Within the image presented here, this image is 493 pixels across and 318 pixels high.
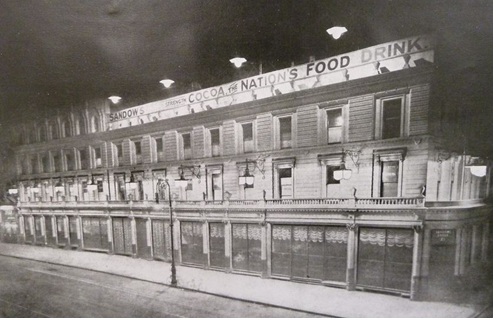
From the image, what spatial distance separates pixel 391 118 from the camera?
15.5 feet

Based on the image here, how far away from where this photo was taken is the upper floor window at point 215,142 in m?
6.02

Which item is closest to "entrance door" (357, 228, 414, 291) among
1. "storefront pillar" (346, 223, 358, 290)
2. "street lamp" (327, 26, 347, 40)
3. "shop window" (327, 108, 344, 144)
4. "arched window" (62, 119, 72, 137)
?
"storefront pillar" (346, 223, 358, 290)

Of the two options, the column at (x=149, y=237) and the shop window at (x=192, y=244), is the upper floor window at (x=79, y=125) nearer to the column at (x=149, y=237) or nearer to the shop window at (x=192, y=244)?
the column at (x=149, y=237)

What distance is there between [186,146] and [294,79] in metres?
3.12

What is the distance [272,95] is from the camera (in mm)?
5316

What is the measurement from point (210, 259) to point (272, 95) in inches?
193

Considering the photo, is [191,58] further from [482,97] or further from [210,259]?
[210,259]

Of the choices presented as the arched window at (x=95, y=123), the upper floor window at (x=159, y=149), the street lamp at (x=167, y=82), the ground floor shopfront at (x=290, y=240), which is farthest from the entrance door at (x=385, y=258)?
the arched window at (x=95, y=123)

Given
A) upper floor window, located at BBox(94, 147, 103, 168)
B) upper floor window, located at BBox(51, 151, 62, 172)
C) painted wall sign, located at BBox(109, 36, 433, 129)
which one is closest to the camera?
painted wall sign, located at BBox(109, 36, 433, 129)

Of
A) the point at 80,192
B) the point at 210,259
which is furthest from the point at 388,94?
the point at 80,192

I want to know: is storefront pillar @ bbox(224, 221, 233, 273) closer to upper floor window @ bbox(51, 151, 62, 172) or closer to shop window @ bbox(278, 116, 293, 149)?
shop window @ bbox(278, 116, 293, 149)

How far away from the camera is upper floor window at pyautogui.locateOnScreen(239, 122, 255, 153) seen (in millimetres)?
5652

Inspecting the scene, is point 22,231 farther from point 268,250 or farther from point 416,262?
point 416,262

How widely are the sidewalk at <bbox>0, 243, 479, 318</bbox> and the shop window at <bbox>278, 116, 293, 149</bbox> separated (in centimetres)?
333
